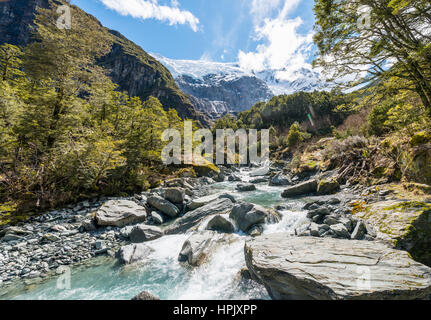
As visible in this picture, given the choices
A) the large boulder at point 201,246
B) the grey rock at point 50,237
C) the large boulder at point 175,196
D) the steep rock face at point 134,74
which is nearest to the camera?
the large boulder at point 201,246

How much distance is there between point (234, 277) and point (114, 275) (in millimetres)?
3355

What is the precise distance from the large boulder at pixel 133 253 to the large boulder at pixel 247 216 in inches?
133

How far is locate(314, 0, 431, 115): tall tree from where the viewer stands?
5.06 m

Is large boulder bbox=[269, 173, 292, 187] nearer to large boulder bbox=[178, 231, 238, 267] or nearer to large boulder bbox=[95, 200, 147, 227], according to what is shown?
large boulder bbox=[178, 231, 238, 267]

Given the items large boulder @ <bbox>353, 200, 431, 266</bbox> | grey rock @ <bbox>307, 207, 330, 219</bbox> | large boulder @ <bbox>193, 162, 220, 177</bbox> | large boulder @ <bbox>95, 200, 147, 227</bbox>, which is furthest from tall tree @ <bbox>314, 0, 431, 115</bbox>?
large boulder @ <bbox>193, 162, 220, 177</bbox>

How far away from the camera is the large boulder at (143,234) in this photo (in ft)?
21.1

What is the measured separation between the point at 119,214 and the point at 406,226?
9640mm

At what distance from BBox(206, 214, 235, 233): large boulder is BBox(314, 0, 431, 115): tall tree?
7467mm

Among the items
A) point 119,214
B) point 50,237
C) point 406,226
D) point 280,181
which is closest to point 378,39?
point 406,226

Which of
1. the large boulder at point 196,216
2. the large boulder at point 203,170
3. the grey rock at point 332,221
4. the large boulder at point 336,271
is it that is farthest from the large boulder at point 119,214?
the large boulder at point 203,170

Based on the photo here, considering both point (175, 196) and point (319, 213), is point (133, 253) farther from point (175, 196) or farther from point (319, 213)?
point (319, 213)

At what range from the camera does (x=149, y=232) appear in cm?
663

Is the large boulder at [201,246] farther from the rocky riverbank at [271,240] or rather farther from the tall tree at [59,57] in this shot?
the tall tree at [59,57]

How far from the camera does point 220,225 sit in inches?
263
